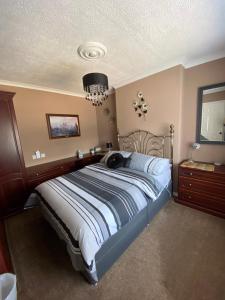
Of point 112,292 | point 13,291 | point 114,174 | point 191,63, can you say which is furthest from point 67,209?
point 191,63

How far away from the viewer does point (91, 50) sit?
1838 mm

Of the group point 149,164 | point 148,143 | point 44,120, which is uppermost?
point 44,120

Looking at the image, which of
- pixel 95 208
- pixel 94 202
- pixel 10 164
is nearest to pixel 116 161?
pixel 94 202

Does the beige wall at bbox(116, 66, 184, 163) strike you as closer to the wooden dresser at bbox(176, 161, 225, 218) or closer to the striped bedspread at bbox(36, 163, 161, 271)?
the wooden dresser at bbox(176, 161, 225, 218)

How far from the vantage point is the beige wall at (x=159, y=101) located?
99.7 inches

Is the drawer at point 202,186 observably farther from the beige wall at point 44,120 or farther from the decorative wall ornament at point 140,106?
the beige wall at point 44,120

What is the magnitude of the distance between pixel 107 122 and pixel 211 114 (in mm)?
2596

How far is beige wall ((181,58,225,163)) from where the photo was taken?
227 cm

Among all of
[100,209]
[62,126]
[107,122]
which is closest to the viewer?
[100,209]

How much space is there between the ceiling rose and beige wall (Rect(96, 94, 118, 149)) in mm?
1864

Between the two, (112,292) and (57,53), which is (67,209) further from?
(57,53)

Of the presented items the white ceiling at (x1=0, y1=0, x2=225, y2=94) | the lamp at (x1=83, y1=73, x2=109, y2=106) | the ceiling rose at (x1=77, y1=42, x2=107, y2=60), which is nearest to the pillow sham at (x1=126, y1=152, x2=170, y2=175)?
the lamp at (x1=83, y1=73, x2=109, y2=106)

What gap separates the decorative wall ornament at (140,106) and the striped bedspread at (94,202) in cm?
138

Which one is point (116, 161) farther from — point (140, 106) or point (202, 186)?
point (202, 186)
